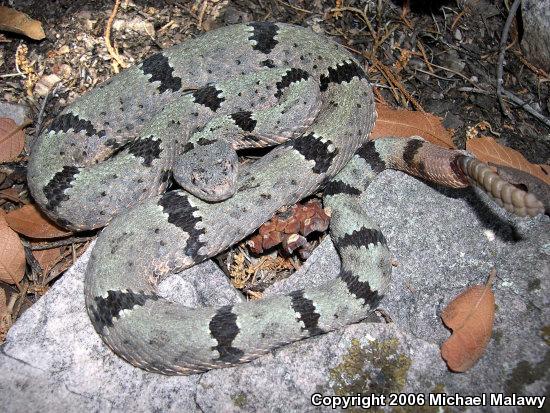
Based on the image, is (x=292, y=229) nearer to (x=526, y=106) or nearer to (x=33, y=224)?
(x=33, y=224)

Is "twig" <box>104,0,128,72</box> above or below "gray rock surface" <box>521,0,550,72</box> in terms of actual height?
below

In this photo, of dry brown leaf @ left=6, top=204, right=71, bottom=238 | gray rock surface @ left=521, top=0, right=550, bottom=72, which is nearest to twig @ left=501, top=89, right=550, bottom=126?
gray rock surface @ left=521, top=0, right=550, bottom=72

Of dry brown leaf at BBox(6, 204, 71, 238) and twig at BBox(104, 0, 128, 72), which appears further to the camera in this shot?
twig at BBox(104, 0, 128, 72)

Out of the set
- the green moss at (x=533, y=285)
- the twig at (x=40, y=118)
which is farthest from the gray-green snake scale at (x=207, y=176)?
the green moss at (x=533, y=285)

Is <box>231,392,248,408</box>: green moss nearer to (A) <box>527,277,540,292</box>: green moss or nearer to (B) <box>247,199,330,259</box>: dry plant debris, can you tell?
(B) <box>247,199,330,259</box>: dry plant debris

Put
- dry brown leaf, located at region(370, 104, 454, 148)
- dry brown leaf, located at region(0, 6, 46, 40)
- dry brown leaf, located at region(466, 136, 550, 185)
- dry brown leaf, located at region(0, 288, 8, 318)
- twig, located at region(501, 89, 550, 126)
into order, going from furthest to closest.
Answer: dry brown leaf, located at region(0, 6, 46, 40)
twig, located at region(501, 89, 550, 126)
dry brown leaf, located at region(370, 104, 454, 148)
dry brown leaf, located at region(466, 136, 550, 185)
dry brown leaf, located at region(0, 288, 8, 318)

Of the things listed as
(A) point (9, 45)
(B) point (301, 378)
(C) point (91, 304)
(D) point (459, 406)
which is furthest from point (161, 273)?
(A) point (9, 45)

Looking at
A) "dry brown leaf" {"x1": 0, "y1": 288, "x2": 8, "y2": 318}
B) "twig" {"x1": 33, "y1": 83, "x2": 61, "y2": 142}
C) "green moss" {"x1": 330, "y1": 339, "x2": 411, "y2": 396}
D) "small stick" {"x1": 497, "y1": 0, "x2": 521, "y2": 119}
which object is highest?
"small stick" {"x1": 497, "y1": 0, "x2": 521, "y2": 119}
